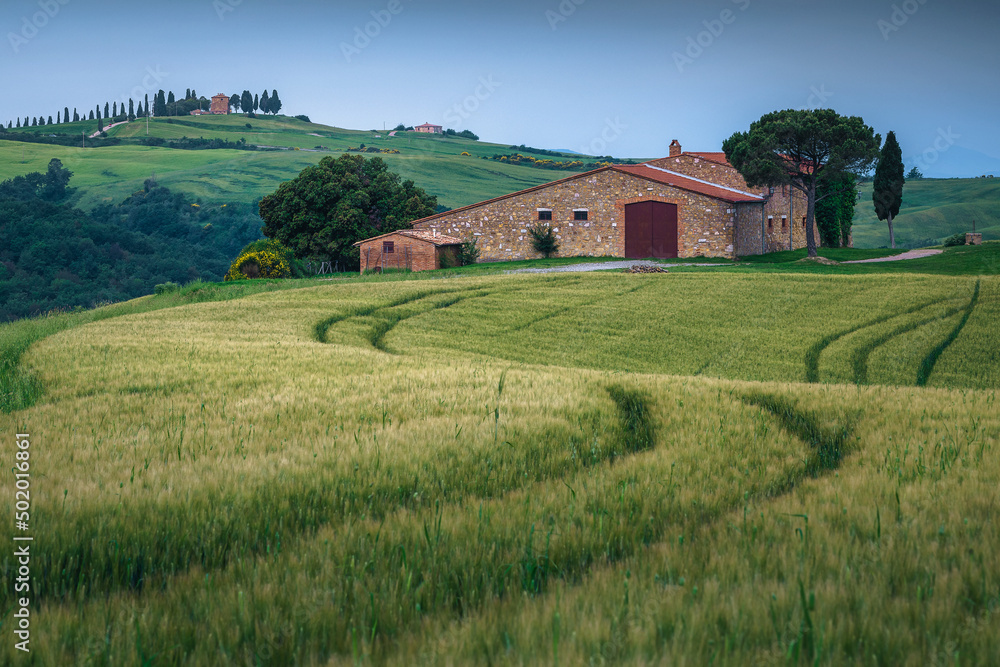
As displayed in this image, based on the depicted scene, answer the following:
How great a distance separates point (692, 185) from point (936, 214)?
9473 centimetres

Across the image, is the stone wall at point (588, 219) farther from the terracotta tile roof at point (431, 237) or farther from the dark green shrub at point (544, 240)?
the terracotta tile roof at point (431, 237)

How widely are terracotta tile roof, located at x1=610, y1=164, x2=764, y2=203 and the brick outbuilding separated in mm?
14082

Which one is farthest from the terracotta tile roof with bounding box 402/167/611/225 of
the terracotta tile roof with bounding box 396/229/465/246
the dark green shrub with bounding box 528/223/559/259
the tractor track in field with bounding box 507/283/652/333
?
the tractor track in field with bounding box 507/283/652/333

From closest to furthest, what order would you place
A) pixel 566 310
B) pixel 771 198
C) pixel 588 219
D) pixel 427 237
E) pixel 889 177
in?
1. pixel 566 310
2. pixel 427 237
3. pixel 588 219
4. pixel 771 198
5. pixel 889 177

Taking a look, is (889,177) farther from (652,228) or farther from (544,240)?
(544,240)

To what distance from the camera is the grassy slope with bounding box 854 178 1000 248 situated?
111m

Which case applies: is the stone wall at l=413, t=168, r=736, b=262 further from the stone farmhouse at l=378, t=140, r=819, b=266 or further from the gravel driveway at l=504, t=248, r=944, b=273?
the gravel driveway at l=504, t=248, r=944, b=273

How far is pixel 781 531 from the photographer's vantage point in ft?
12.8

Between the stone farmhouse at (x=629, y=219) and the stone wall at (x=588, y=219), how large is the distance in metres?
0.07

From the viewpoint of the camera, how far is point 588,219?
161ft

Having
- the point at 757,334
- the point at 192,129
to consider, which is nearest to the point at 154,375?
the point at 757,334

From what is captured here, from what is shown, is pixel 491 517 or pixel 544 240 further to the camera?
pixel 544 240

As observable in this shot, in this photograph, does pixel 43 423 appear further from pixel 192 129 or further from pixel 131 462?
pixel 192 129

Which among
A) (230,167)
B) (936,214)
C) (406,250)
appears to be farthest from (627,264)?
(230,167)
